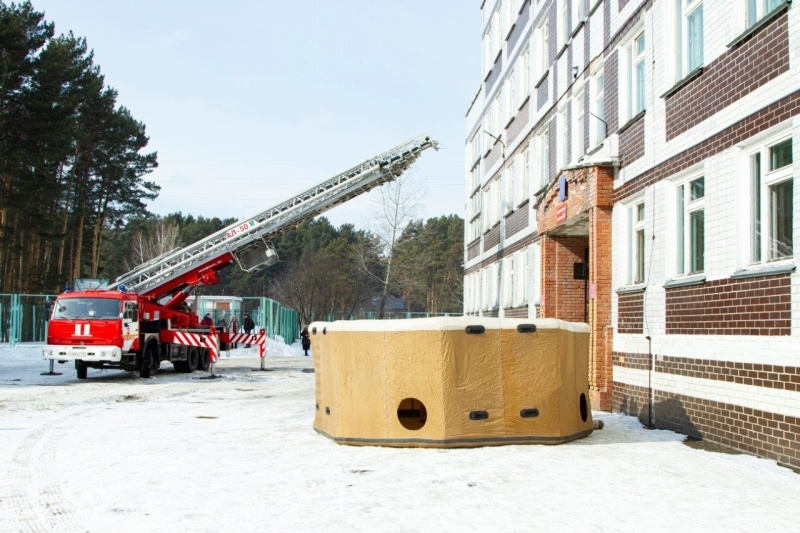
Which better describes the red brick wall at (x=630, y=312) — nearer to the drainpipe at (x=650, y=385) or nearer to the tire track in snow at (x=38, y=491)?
the drainpipe at (x=650, y=385)

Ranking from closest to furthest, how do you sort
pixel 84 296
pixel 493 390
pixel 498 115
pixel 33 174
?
pixel 493 390 → pixel 84 296 → pixel 498 115 → pixel 33 174

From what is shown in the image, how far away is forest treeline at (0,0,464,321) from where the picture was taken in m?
34.7

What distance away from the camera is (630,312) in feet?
43.8

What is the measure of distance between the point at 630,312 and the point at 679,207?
2.21 metres

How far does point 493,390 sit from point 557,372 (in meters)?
0.82

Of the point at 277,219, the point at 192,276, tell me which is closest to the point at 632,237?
the point at 277,219

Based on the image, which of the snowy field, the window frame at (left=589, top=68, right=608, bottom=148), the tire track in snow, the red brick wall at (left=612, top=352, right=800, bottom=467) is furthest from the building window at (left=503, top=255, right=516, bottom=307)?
the tire track in snow

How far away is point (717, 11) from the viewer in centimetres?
1026

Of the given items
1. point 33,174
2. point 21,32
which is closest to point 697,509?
point 21,32

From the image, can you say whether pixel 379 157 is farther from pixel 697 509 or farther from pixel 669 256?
pixel 697 509

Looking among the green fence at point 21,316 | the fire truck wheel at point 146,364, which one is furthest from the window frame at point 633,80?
the green fence at point 21,316

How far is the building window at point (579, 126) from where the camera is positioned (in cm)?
1689

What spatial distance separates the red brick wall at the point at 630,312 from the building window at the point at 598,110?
3294 millimetres

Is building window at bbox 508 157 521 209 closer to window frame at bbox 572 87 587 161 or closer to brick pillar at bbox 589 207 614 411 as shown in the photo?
window frame at bbox 572 87 587 161
